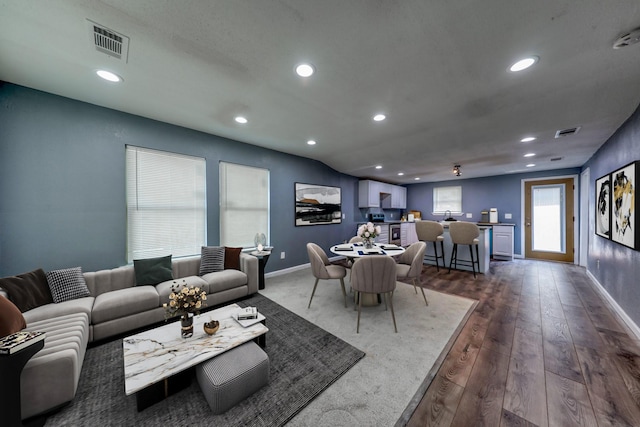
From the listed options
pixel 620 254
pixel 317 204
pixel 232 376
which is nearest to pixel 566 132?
pixel 620 254

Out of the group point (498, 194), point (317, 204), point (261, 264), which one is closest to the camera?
point (261, 264)

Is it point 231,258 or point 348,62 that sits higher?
point 348,62

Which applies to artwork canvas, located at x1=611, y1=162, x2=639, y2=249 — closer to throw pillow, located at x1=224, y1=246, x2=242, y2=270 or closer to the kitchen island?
the kitchen island

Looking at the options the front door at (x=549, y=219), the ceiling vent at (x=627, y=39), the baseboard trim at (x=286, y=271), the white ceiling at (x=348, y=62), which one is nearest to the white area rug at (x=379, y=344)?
the baseboard trim at (x=286, y=271)

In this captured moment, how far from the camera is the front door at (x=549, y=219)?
5.20 metres

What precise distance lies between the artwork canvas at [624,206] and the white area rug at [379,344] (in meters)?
1.75

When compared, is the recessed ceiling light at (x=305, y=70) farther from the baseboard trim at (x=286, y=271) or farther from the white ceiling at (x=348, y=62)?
the baseboard trim at (x=286, y=271)

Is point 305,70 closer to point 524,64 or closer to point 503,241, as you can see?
point 524,64

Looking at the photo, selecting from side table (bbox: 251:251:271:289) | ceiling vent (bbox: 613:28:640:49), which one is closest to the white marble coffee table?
side table (bbox: 251:251:271:289)

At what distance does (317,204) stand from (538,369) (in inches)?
164

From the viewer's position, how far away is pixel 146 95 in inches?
91.9

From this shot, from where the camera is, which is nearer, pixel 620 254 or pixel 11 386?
pixel 11 386

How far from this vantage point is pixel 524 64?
1666mm

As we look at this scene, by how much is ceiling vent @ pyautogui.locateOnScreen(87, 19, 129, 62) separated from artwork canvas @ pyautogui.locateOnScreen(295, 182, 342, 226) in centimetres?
328
